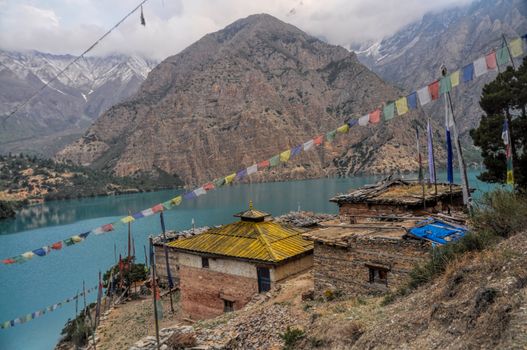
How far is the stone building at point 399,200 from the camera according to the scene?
19.0 meters

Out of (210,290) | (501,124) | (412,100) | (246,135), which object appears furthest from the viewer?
(246,135)

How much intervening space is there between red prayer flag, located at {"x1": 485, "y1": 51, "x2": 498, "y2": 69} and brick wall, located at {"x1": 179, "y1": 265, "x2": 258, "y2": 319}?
38.3ft

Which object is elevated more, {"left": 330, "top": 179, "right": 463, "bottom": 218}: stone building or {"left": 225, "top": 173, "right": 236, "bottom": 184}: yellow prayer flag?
{"left": 225, "top": 173, "right": 236, "bottom": 184}: yellow prayer flag

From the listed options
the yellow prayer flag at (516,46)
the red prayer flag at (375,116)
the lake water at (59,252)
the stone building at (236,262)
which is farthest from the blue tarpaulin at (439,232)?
the stone building at (236,262)

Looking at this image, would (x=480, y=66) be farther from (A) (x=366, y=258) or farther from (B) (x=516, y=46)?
(A) (x=366, y=258)

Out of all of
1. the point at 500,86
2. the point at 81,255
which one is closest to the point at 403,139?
the point at 81,255

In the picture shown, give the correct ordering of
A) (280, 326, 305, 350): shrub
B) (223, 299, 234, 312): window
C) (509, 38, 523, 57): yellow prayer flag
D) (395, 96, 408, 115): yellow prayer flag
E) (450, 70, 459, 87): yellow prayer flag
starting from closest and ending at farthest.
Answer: (509, 38, 523, 57): yellow prayer flag → (450, 70, 459, 87): yellow prayer flag → (280, 326, 305, 350): shrub → (395, 96, 408, 115): yellow prayer flag → (223, 299, 234, 312): window

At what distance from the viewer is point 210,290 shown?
65.8 ft

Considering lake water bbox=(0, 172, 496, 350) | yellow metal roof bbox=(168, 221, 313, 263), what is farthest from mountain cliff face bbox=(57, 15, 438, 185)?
yellow metal roof bbox=(168, 221, 313, 263)

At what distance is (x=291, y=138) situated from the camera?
181 m

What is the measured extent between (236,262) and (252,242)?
3.42ft

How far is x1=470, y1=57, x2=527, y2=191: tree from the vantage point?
22094 mm

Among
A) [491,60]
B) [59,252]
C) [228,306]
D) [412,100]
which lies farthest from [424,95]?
[59,252]

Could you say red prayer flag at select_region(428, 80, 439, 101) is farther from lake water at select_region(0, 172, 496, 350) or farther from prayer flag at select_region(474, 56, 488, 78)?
lake water at select_region(0, 172, 496, 350)
